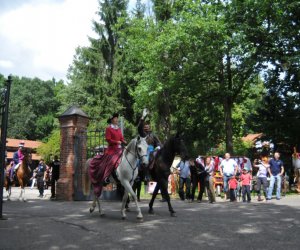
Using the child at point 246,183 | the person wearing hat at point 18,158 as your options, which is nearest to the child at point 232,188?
the child at point 246,183

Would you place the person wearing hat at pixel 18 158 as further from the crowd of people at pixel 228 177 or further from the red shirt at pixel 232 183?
the red shirt at pixel 232 183

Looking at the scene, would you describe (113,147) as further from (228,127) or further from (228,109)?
(228,109)

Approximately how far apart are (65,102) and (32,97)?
115ft

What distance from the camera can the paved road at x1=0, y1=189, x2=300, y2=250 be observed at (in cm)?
709

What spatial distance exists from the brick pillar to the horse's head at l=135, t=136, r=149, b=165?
263 inches

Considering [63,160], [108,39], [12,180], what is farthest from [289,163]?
[108,39]

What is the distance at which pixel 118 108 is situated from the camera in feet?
133

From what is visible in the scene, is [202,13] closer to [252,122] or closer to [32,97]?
[252,122]

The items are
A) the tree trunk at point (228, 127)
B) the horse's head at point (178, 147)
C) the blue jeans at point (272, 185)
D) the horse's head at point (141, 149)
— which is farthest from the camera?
the tree trunk at point (228, 127)

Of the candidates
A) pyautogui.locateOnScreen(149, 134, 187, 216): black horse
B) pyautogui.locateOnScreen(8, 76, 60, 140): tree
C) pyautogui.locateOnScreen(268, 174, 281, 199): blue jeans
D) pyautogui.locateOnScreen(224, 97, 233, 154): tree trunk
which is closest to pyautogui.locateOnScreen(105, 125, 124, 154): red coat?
pyautogui.locateOnScreen(149, 134, 187, 216): black horse

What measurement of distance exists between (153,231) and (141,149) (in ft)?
8.31

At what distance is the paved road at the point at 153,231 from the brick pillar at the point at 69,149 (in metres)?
4.63

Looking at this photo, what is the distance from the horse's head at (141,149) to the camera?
10.3 meters

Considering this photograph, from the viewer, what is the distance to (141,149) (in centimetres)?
1038
